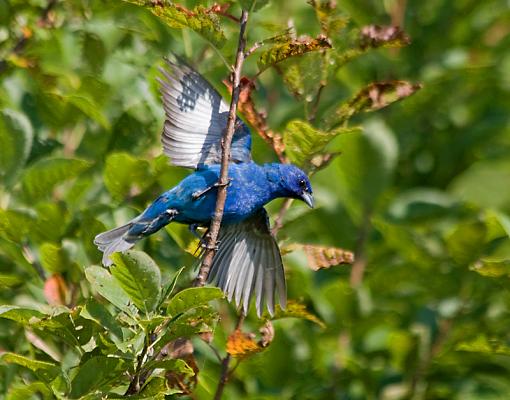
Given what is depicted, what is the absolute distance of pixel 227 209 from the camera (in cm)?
474

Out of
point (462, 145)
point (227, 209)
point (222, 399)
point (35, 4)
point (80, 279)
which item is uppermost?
point (35, 4)

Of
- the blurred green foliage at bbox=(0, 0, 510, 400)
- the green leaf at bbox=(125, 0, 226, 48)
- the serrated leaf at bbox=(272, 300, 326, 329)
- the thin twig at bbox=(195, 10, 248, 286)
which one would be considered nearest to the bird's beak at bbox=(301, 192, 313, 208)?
the blurred green foliage at bbox=(0, 0, 510, 400)

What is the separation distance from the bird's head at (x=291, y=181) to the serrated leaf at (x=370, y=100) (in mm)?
421

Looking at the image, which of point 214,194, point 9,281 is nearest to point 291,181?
point 214,194

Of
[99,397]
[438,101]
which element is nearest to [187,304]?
[99,397]

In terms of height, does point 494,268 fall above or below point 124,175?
below

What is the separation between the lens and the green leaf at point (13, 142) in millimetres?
4445

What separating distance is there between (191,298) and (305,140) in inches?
41.9

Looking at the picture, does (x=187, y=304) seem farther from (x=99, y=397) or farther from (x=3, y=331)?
(x=3, y=331)

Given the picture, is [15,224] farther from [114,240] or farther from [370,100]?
[370,100]

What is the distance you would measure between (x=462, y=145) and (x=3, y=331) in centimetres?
291

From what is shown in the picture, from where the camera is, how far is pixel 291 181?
182 inches

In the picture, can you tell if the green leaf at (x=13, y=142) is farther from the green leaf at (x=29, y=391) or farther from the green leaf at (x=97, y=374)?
the green leaf at (x=97, y=374)

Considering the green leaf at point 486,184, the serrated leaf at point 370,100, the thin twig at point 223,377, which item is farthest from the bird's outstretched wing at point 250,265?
the green leaf at point 486,184
